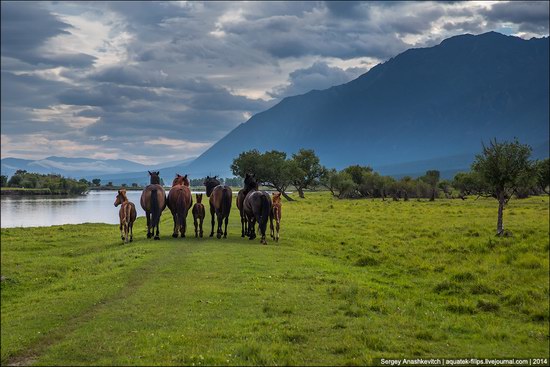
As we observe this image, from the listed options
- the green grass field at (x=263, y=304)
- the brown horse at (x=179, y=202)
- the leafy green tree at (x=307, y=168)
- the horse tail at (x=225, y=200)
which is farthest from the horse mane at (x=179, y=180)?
the leafy green tree at (x=307, y=168)

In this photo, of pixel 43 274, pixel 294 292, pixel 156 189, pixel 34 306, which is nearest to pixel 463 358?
pixel 294 292

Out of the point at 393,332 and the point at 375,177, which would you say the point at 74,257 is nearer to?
the point at 393,332

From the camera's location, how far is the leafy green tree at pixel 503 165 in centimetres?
3656

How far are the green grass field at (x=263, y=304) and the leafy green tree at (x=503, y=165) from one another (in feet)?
37.6

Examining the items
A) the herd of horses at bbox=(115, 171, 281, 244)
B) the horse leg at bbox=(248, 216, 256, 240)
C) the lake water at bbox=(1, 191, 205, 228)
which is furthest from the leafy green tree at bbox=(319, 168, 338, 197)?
the horse leg at bbox=(248, 216, 256, 240)

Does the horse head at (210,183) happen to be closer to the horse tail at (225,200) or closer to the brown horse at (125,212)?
the horse tail at (225,200)

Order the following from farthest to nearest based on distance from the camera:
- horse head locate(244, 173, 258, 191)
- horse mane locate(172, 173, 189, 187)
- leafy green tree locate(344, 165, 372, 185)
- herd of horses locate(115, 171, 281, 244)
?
leafy green tree locate(344, 165, 372, 185) → horse head locate(244, 173, 258, 191) → horse mane locate(172, 173, 189, 187) → herd of horses locate(115, 171, 281, 244)

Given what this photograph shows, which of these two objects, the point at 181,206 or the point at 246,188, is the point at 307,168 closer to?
the point at 246,188

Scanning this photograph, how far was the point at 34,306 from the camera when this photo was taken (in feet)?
37.9

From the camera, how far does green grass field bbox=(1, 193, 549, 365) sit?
9.39 metres

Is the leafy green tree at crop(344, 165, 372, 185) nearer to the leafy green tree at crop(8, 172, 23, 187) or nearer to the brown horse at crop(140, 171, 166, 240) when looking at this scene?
the brown horse at crop(140, 171, 166, 240)

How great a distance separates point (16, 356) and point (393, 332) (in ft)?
26.3

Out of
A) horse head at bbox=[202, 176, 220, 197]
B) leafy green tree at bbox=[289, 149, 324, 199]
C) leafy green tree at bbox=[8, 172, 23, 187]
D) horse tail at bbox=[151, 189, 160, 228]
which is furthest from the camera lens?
leafy green tree at bbox=[289, 149, 324, 199]

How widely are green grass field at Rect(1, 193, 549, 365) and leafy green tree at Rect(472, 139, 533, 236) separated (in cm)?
1147
